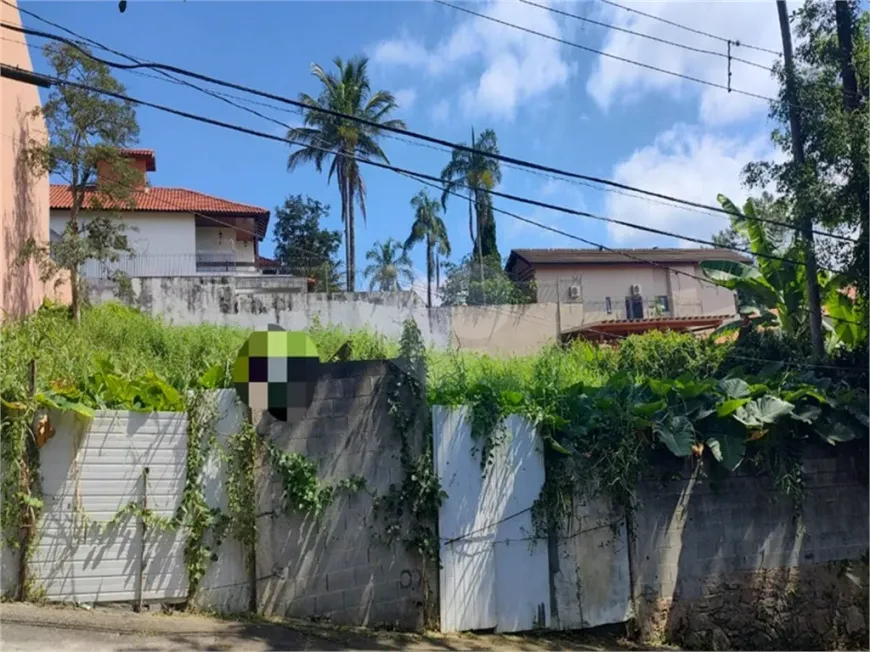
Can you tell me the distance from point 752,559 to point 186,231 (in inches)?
780

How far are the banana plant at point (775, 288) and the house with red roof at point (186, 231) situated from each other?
14879 mm

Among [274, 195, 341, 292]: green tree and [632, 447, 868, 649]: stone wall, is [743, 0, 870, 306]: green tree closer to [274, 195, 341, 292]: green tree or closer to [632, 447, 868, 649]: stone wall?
[632, 447, 868, 649]: stone wall

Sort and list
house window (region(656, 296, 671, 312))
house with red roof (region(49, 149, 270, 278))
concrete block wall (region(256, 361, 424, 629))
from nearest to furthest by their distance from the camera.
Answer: concrete block wall (region(256, 361, 424, 629)) → house with red roof (region(49, 149, 270, 278)) → house window (region(656, 296, 671, 312))

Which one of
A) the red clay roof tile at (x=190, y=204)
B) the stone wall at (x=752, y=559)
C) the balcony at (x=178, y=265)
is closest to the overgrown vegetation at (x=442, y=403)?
the stone wall at (x=752, y=559)

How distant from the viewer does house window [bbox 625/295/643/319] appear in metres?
23.5

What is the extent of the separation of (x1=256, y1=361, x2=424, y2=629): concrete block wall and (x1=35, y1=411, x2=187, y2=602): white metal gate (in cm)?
73

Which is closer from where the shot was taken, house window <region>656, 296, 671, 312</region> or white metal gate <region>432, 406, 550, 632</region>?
white metal gate <region>432, 406, 550, 632</region>

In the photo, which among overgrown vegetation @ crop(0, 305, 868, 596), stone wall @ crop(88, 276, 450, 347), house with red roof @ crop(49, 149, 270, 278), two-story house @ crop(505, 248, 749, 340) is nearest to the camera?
overgrown vegetation @ crop(0, 305, 868, 596)

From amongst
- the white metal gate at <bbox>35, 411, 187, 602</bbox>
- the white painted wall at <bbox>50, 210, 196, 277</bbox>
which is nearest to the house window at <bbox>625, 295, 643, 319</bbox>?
the white painted wall at <bbox>50, 210, 196, 277</bbox>

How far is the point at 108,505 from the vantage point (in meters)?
5.02

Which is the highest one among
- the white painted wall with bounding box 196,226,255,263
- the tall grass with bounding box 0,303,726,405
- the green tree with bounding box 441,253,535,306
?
the white painted wall with bounding box 196,226,255,263

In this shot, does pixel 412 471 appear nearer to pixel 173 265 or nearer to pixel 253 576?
pixel 253 576

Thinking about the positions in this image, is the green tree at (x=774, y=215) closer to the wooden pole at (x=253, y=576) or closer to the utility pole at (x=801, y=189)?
the utility pole at (x=801, y=189)

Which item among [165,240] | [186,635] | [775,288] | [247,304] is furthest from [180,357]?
[165,240]
